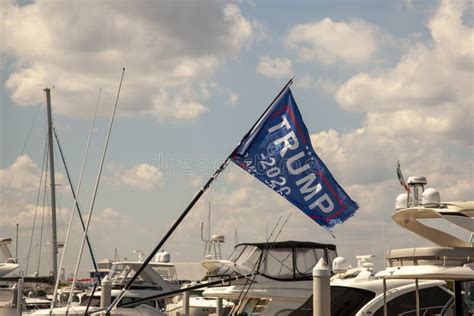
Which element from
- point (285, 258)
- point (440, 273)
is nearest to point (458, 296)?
point (440, 273)

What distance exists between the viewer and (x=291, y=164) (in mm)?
17125

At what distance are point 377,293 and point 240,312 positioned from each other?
5.43 metres

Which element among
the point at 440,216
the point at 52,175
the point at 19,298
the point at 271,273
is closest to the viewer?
the point at 440,216

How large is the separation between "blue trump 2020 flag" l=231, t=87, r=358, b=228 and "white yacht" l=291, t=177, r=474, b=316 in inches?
55.1

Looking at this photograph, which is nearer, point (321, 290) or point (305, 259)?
point (321, 290)

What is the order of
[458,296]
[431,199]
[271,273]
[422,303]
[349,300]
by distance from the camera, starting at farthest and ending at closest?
[271,273]
[349,300]
[422,303]
[431,199]
[458,296]

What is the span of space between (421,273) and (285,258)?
10808mm

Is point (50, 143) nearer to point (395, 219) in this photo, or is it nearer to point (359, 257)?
point (359, 257)

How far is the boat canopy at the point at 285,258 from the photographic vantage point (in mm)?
24953

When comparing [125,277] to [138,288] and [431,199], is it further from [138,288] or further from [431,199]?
[431,199]

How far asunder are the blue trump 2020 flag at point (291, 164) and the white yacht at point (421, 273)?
4.59 ft

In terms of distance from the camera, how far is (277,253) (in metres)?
25.4

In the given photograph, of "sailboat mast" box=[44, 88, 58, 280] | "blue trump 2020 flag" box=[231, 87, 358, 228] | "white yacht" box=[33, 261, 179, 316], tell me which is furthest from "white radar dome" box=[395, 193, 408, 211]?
"sailboat mast" box=[44, 88, 58, 280]

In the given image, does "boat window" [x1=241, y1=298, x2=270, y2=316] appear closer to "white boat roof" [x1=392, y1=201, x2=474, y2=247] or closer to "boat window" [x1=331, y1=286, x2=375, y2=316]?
"boat window" [x1=331, y1=286, x2=375, y2=316]
